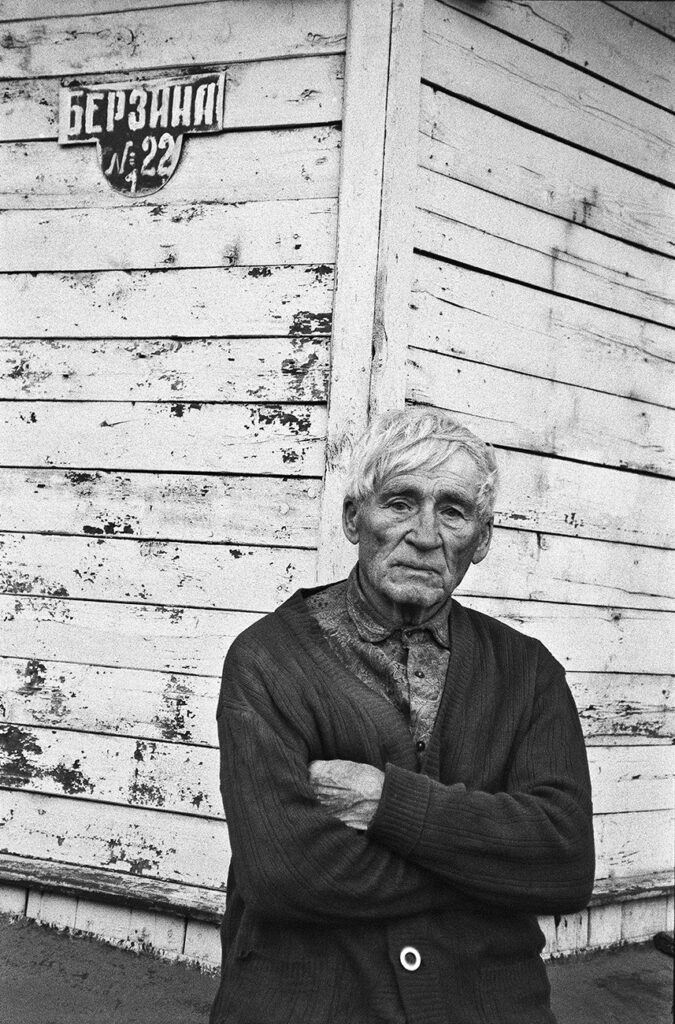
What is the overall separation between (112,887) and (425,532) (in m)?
2.03

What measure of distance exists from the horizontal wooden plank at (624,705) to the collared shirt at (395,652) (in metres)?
1.71

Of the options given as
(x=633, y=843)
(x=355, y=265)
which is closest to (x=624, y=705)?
(x=633, y=843)

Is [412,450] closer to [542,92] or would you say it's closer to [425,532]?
[425,532]

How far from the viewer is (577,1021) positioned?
140 inches

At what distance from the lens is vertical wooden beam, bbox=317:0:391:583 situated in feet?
11.3

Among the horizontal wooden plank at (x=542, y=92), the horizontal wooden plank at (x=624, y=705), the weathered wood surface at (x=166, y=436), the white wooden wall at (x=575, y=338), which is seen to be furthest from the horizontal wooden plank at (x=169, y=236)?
the horizontal wooden plank at (x=624, y=705)

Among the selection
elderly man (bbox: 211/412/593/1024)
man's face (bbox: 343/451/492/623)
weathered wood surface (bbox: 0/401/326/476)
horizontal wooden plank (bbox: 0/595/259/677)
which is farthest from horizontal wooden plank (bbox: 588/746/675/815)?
man's face (bbox: 343/451/492/623)

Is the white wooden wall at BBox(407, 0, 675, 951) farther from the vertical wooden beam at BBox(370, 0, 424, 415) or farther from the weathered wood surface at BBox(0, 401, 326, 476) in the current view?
the weathered wood surface at BBox(0, 401, 326, 476)

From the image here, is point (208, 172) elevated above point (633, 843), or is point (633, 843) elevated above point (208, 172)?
point (208, 172)

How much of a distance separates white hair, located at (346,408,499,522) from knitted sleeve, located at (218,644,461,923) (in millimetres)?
592

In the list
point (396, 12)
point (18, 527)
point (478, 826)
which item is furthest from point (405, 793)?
point (396, 12)

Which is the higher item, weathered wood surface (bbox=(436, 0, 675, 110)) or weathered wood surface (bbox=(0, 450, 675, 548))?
weathered wood surface (bbox=(436, 0, 675, 110))

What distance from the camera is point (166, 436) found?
370cm

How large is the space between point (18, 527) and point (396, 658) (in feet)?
6.41
